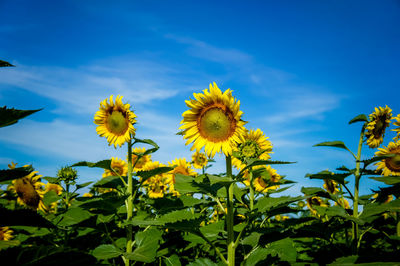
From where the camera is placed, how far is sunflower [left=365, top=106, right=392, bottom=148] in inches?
165

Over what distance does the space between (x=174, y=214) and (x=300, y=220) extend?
141 cm

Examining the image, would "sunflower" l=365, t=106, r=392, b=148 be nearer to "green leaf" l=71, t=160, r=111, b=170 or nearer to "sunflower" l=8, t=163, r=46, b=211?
"green leaf" l=71, t=160, r=111, b=170

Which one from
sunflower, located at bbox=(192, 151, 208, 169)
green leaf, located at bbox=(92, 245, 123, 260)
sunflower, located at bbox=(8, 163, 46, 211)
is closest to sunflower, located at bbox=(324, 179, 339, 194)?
sunflower, located at bbox=(192, 151, 208, 169)

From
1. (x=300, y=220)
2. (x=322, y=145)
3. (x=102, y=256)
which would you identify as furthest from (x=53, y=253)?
(x=322, y=145)

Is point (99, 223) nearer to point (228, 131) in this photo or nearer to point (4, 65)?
point (228, 131)

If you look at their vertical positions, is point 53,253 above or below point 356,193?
below

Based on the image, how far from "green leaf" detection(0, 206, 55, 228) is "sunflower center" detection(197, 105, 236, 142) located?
6.97 feet

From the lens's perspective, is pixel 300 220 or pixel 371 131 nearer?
pixel 300 220

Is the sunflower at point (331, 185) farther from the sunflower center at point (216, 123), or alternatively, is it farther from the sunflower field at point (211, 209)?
the sunflower center at point (216, 123)

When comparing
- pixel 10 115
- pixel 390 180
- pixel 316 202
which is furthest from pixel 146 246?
pixel 316 202

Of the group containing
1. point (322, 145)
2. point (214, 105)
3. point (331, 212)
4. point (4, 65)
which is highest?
point (214, 105)

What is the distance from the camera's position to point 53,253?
948 millimetres

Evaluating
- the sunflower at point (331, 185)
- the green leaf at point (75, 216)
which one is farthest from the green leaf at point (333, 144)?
the green leaf at point (75, 216)

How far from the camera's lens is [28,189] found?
16.3ft
